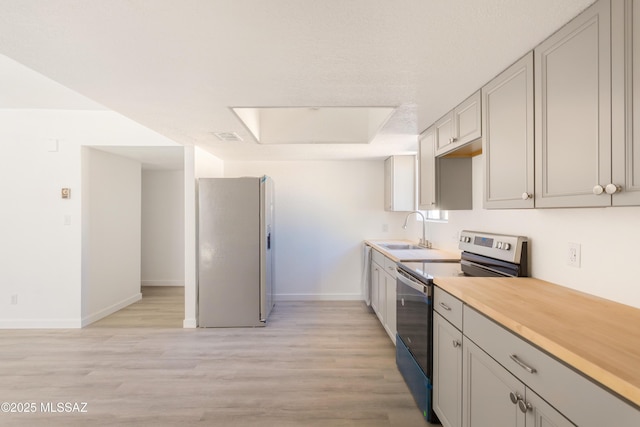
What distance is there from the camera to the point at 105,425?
188 centimetres

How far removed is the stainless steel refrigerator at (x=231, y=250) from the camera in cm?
346

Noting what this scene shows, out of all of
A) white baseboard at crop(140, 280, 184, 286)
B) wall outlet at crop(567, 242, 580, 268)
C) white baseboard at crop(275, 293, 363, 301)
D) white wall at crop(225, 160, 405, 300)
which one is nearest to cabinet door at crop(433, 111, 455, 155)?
wall outlet at crop(567, 242, 580, 268)

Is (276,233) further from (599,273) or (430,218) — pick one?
(599,273)

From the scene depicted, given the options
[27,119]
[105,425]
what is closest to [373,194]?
[105,425]

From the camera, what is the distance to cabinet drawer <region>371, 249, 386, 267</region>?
3327 millimetres

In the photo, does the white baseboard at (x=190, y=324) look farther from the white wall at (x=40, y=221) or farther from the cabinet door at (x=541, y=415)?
the cabinet door at (x=541, y=415)

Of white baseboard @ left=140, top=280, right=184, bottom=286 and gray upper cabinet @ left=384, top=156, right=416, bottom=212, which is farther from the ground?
gray upper cabinet @ left=384, top=156, right=416, bottom=212

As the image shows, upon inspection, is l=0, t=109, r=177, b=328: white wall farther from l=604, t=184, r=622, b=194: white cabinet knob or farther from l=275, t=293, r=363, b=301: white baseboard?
l=604, t=184, r=622, b=194: white cabinet knob

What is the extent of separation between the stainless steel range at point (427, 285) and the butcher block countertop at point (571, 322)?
0.22 metres

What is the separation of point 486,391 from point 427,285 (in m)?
0.67

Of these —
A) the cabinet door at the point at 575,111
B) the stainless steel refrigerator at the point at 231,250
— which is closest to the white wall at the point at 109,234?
the stainless steel refrigerator at the point at 231,250

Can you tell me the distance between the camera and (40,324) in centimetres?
338

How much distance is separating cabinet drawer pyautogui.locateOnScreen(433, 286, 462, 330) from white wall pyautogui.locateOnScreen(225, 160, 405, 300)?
9.04 ft

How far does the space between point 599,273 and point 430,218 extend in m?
2.23
